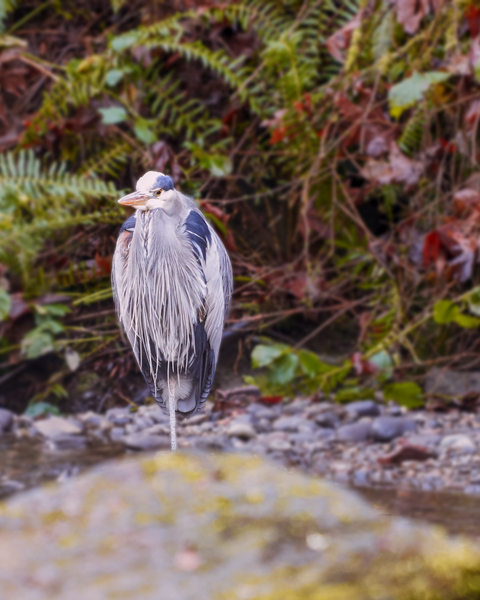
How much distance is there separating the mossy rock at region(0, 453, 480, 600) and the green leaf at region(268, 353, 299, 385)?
61 cm

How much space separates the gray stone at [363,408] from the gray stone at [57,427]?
0.80 meters

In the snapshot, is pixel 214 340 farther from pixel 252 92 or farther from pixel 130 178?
pixel 252 92

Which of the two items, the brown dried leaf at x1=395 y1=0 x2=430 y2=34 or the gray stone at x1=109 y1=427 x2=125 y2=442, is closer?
the gray stone at x1=109 y1=427 x2=125 y2=442

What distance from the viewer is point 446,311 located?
6.81 feet

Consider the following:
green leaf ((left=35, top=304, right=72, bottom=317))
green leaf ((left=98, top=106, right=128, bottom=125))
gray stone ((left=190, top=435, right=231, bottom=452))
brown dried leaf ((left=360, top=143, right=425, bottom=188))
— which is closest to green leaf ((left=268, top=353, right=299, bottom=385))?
gray stone ((left=190, top=435, right=231, bottom=452))

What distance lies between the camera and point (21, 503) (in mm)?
845

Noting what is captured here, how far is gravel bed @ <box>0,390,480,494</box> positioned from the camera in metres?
1.17

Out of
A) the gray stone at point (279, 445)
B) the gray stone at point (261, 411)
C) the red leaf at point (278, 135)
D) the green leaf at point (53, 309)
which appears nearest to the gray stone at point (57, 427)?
the green leaf at point (53, 309)

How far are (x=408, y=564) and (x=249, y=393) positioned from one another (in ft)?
2.10

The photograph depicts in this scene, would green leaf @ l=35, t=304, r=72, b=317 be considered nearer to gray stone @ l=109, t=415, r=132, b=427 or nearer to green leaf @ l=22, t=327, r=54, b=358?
green leaf @ l=22, t=327, r=54, b=358

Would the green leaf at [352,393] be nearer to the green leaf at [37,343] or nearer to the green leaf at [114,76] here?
the green leaf at [37,343]

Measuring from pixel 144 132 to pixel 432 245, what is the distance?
0.95 metres

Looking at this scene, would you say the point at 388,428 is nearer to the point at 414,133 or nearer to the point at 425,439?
the point at 425,439

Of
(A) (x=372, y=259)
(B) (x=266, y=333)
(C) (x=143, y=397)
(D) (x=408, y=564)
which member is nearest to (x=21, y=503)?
(C) (x=143, y=397)
